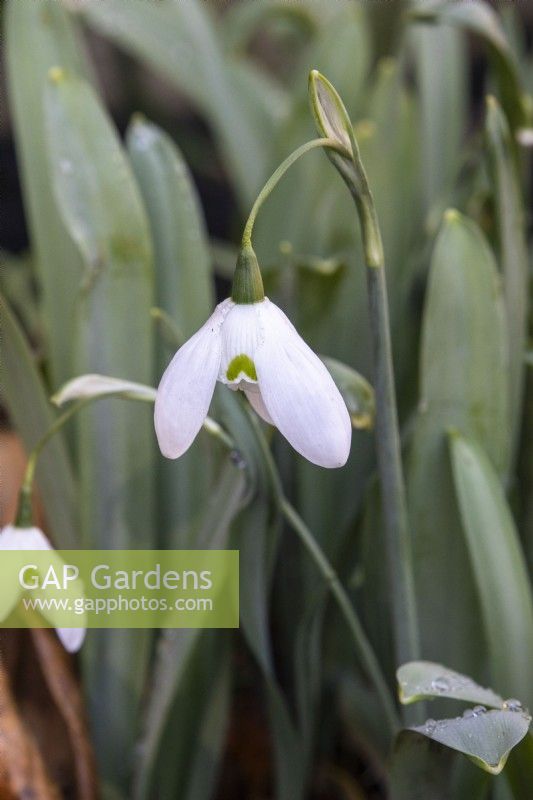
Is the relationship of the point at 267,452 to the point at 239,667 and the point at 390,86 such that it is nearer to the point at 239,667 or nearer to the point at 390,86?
the point at 239,667

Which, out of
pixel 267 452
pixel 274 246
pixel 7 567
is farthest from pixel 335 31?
pixel 7 567

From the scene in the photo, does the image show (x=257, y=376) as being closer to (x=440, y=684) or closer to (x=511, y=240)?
(x=440, y=684)

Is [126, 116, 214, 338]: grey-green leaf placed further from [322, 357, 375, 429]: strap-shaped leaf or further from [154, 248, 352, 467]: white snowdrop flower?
[154, 248, 352, 467]: white snowdrop flower

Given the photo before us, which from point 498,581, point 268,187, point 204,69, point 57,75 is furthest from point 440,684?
point 204,69

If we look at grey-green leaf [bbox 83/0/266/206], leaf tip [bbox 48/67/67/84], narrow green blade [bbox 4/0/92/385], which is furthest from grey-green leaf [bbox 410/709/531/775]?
grey-green leaf [bbox 83/0/266/206]

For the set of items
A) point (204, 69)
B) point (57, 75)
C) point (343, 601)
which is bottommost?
point (343, 601)

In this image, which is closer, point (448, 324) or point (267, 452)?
point (267, 452)

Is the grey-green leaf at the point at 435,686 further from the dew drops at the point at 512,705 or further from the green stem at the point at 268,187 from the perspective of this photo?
the green stem at the point at 268,187
